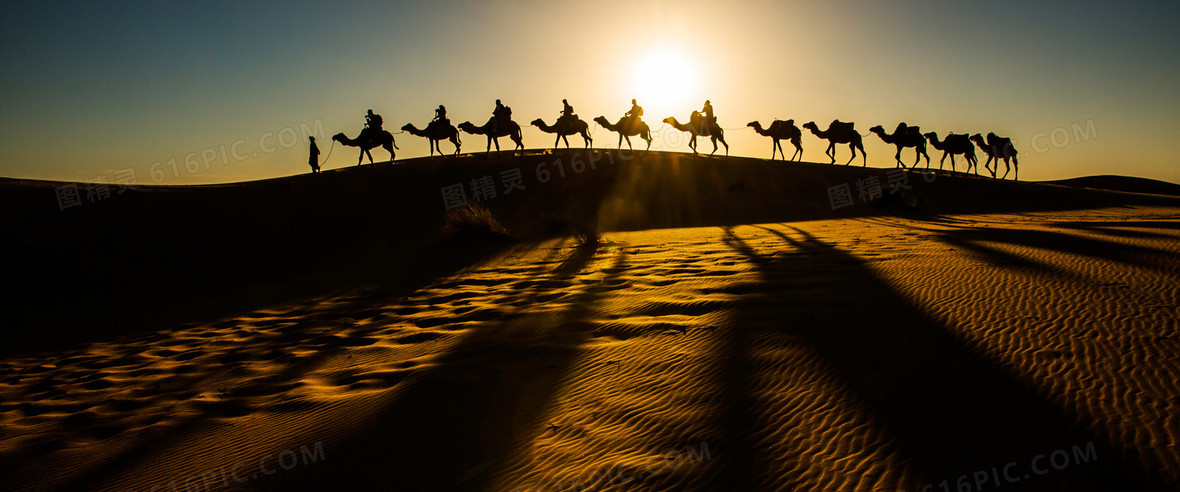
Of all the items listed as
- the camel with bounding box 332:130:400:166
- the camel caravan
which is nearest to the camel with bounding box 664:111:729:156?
the camel caravan

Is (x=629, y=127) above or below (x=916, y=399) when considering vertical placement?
above

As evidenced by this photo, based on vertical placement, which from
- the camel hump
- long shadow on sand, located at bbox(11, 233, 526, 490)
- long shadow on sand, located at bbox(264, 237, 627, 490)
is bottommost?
long shadow on sand, located at bbox(264, 237, 627, 490)

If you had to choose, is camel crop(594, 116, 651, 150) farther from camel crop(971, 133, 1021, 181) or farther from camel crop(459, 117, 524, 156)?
camel crop(971, 133, 1021, 181)

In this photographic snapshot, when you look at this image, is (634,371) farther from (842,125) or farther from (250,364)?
(842,125)

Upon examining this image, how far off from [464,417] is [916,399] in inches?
116

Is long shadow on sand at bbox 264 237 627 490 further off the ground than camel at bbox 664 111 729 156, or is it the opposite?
camel at bbox 664 111 729 156

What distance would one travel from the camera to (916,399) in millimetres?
3166

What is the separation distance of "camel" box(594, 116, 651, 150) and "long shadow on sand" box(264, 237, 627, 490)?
23469mm

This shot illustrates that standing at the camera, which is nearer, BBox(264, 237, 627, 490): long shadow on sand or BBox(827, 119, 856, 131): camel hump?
BBox(264, 237, 627, 490): long shadow on sand

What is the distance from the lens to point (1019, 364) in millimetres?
3500

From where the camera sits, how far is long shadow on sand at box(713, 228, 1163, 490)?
2.51 m

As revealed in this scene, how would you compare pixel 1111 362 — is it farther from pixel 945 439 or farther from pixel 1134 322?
pixel 945 439

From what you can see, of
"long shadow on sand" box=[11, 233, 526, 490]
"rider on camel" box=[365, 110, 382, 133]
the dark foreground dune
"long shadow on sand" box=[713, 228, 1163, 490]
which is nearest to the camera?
"long shadow on sand" box=[713, 228, 1163, 490]

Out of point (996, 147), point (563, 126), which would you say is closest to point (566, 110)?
point (563, 126)
